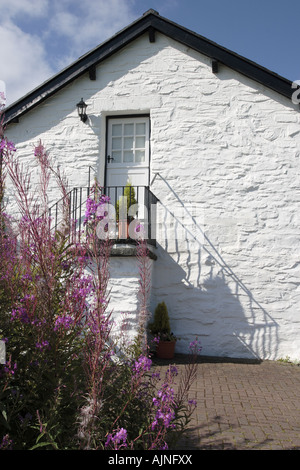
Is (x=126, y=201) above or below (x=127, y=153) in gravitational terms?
below

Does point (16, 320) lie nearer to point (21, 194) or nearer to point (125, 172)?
point (21, 194)

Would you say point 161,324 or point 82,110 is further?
point 82,110

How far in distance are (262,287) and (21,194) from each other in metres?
5.37

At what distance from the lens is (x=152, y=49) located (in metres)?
7.54

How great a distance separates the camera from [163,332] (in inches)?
251

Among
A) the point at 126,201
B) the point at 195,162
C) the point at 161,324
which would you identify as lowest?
the point at 161,324

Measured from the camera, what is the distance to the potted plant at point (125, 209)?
6.32 m

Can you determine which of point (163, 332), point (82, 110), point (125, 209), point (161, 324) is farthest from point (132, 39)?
point (163, 332)

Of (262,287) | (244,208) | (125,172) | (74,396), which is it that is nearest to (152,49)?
(125,172)

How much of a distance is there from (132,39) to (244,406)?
6638 mm

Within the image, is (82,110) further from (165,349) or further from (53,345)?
(53,345)

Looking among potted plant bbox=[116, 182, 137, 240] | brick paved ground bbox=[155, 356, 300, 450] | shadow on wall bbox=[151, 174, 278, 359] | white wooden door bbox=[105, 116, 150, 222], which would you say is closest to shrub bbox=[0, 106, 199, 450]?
brick paved ground bbox=[155, 356, 300, 450]

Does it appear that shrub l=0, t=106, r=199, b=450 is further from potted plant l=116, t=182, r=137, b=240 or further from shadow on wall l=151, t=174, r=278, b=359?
shadow on wall l=151, t=174, r=278, b=359

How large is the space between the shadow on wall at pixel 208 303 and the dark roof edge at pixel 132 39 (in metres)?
2.82
